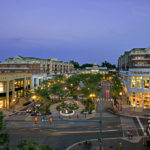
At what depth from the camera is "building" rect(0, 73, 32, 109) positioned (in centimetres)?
4209

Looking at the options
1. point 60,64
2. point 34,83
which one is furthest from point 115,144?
point 60,64

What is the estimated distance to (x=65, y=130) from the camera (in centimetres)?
2656

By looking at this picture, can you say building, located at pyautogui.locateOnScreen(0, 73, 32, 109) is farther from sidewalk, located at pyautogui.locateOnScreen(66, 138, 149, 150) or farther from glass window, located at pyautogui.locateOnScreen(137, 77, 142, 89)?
glass window, located at pyautogui.locateOnScreen(137, 77, 142, 89)

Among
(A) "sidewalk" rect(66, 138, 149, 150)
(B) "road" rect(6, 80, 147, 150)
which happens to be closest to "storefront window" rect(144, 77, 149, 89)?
(B) "road" rect(6, 80, 147, 150)

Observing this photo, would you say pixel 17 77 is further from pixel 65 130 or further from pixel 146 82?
pixel 146 82

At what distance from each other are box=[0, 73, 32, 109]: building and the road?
11344mm

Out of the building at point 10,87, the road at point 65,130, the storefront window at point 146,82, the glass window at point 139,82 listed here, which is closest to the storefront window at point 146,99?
the storefront window at point 146,82

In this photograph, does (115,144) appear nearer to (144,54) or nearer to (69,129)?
(69,129)

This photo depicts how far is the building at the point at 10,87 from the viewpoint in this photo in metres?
42.1

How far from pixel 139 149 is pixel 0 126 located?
61.3ft

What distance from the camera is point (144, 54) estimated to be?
189 ft

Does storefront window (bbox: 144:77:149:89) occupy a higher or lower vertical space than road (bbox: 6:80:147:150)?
higher

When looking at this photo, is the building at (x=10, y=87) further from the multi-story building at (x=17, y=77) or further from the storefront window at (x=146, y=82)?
the storefront window at (x=146, y=82)

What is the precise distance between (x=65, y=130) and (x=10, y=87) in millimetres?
28614
